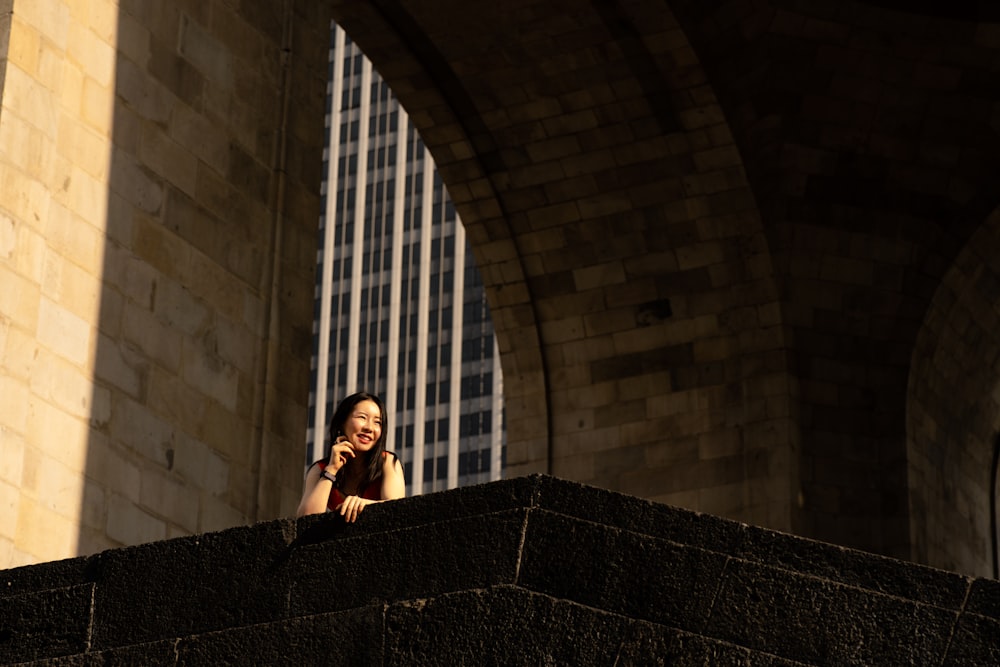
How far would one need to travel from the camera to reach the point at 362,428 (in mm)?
6711

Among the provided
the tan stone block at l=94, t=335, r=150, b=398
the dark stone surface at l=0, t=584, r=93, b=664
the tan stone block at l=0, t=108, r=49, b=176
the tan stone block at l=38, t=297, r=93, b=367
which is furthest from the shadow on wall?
the dark stone surface at l=0, t=584, r=93, b=664

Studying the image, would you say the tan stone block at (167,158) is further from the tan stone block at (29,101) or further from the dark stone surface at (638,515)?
the dark stone surface at (638,515)

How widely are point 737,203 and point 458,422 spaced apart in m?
65.0

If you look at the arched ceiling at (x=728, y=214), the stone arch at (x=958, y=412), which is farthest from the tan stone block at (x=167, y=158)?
the stone arch at (x=958, y=412)

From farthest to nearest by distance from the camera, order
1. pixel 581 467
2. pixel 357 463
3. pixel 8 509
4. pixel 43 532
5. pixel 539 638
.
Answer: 1. pixel 581 467
2. pixel 43 532
3. pixel 8 509
4. pixel 357 463
5. pixel 539 638

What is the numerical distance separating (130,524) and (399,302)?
3049 inches

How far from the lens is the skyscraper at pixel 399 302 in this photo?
273 feet

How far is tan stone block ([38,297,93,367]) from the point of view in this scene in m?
9.96

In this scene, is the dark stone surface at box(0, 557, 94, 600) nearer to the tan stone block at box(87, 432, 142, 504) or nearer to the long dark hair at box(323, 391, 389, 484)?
the long dark hair at box(323, 391, 389, 484)

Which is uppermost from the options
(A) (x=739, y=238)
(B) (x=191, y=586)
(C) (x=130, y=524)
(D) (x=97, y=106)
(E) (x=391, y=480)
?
(A) (x=739, y=238)

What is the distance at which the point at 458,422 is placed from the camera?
3282 inches

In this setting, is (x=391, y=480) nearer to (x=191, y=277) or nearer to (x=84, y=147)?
(x=84, y=147)

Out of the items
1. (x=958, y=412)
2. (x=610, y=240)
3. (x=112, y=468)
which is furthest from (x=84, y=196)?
(x=958, y=412)

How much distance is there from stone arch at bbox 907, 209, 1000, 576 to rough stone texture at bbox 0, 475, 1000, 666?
543 inches
